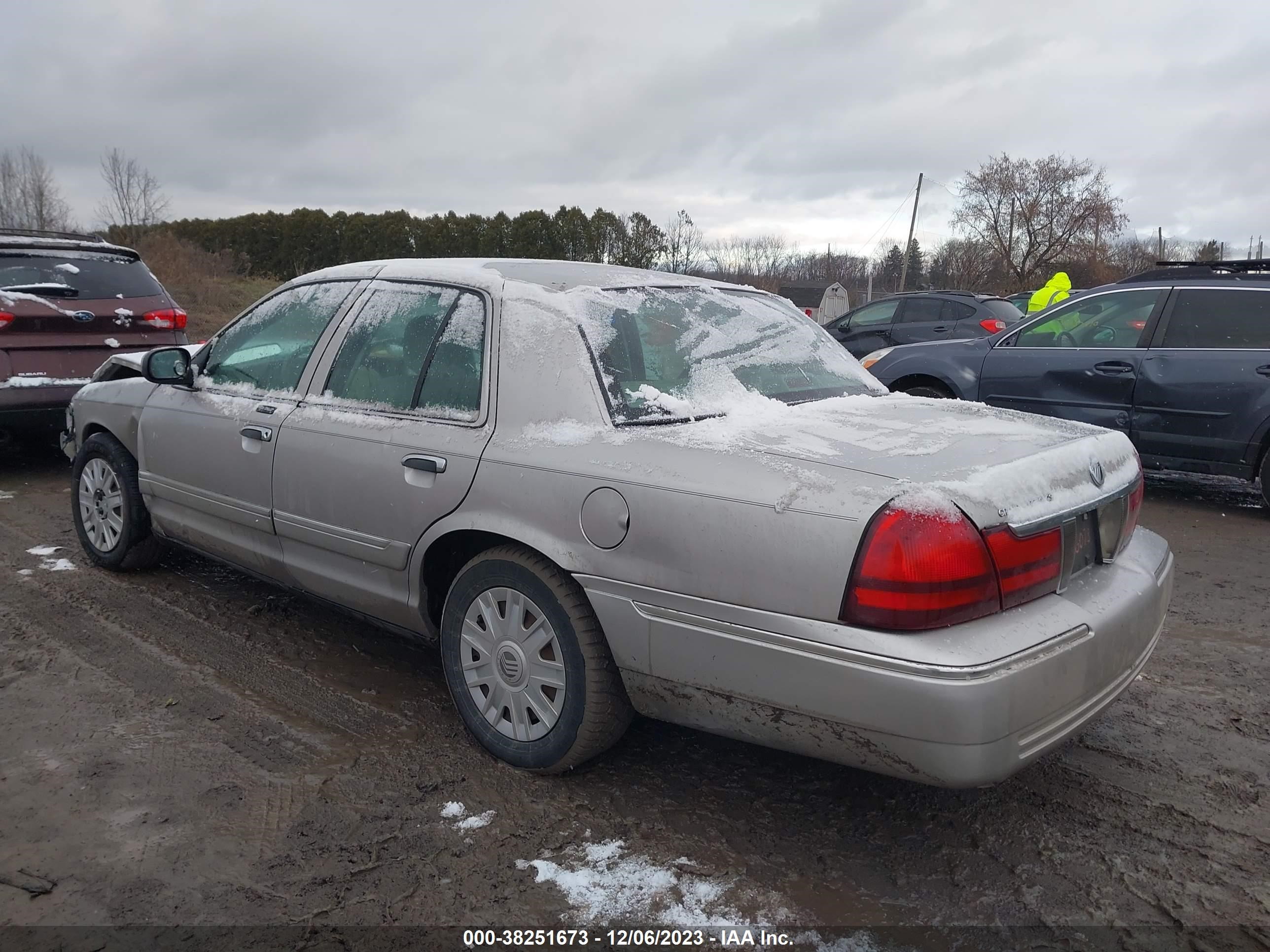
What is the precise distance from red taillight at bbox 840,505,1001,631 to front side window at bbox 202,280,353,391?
2.41 metres

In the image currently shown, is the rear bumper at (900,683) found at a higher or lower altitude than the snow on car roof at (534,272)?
lower

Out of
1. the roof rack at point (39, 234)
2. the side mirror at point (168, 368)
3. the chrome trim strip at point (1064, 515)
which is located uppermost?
the roof rack at point (39, 234)

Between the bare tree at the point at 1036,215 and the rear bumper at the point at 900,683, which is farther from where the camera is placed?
the bare tree at the point at 1036,215

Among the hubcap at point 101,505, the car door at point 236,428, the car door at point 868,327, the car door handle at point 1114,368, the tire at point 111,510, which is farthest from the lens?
the car door at point 868,327

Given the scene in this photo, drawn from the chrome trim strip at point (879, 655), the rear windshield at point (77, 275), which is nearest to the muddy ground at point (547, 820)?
the chrome trim strip at point (879, 655)

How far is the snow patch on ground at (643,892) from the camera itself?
2211mm

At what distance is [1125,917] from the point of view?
2213mm

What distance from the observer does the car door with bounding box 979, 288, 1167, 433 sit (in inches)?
254

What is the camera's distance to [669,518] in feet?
7.77

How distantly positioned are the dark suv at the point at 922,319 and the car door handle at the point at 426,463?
9.79 m

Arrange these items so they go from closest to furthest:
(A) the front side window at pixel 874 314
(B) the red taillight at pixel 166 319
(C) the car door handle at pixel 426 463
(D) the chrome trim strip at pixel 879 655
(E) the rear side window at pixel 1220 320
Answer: (D) the chrome trim strip at pixel 879 655
(C) the car door handle at pixel 426 463
(E) the rear side window at pixel 1220 320
(B) the red taillight at pixel 166 319
(A) the front side window at pixel 874 314

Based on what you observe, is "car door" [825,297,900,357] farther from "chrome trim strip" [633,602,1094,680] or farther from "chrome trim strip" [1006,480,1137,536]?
"chrome trim strip" [633,602,1094,680]

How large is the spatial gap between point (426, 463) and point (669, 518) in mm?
952

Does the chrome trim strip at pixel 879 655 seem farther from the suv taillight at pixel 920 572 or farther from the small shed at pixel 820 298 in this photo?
the small shed at pixel 820 298
